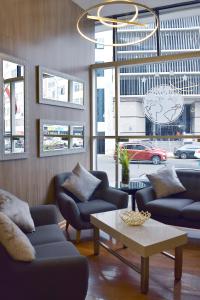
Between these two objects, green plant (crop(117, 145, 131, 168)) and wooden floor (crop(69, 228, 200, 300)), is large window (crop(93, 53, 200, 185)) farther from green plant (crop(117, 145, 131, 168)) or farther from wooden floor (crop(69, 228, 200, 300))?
wooden floor (crop(69, 228, 200, 300))

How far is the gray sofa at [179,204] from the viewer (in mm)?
3748

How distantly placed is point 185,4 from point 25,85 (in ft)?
10.1

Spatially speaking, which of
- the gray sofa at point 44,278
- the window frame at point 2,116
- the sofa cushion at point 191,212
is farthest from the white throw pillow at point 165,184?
the gray sofa at point 44,278

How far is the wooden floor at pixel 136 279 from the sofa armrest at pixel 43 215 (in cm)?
67

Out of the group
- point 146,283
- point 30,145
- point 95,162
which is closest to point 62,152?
point 30,145

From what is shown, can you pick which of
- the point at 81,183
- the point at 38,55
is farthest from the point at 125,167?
the point at 38,55

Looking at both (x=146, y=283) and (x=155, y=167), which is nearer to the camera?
(x=146, y=283)

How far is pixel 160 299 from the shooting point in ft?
8.43

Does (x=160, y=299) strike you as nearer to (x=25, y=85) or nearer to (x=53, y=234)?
(x=53, y=234)

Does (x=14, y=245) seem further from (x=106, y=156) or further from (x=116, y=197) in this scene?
(x=106, y=156)

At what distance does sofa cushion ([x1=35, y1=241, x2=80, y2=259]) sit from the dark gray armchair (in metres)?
1.09

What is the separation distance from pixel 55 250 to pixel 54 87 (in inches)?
106

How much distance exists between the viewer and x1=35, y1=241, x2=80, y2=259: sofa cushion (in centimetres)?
240

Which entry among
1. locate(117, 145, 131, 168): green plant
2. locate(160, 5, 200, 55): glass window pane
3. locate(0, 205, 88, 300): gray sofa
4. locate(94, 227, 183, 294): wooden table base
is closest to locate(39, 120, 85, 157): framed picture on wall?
locate(117, 145, 131, 168): green plant
